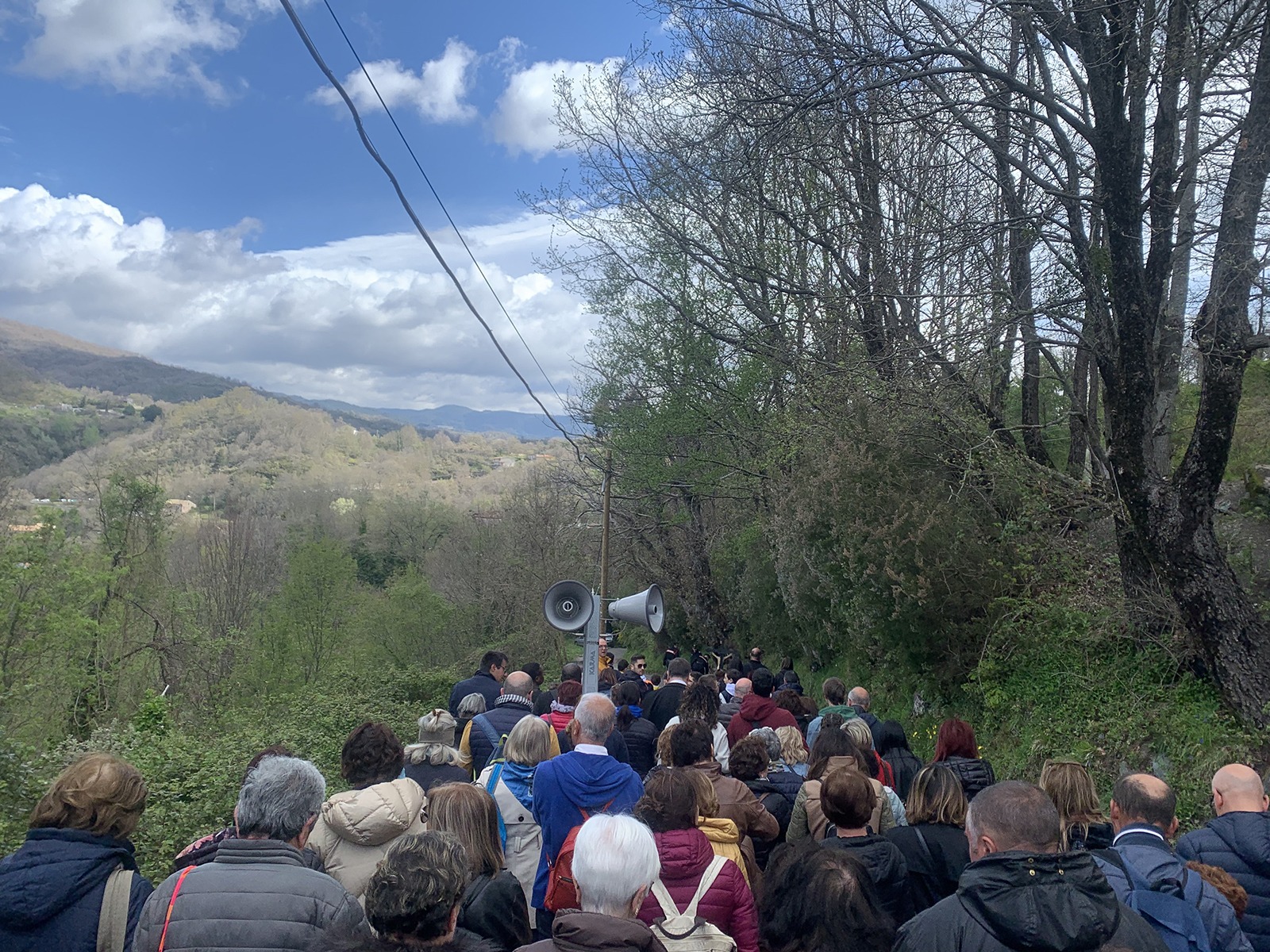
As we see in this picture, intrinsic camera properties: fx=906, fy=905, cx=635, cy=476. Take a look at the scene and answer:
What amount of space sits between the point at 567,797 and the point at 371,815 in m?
1.10

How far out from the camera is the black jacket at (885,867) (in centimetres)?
366

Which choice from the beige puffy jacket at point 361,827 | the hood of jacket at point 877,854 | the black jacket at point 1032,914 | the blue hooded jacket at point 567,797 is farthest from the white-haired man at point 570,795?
the black jacket at point 1032,914

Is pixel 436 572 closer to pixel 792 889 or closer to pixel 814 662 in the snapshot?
pixel 814 662

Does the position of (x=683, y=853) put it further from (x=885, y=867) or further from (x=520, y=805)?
(x=520, y=805)

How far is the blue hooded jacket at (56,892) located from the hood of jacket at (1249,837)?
158 inches

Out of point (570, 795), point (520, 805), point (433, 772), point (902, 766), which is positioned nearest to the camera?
point (570, 795)

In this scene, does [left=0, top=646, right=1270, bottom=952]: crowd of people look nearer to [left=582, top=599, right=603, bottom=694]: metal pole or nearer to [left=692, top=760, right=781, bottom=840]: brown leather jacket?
[left=692, top=760, right=781, bottom=840]: brown leather jacket

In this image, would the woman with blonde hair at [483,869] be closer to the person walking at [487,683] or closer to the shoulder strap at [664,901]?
the shoulder strap at [664,901]

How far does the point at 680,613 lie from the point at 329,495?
60005 mm

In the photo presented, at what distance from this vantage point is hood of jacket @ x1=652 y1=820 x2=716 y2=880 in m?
3.42

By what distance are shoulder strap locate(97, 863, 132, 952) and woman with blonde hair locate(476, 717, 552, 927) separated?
1854mm

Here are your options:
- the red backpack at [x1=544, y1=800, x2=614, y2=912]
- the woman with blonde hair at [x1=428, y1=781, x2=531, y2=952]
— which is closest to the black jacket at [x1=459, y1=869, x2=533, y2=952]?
the woman with blonde hair at [x1=428, y1=781, x2=531, y2=952]

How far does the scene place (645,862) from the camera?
9.16ft

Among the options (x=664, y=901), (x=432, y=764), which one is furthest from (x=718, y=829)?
(x=432, y=764)
